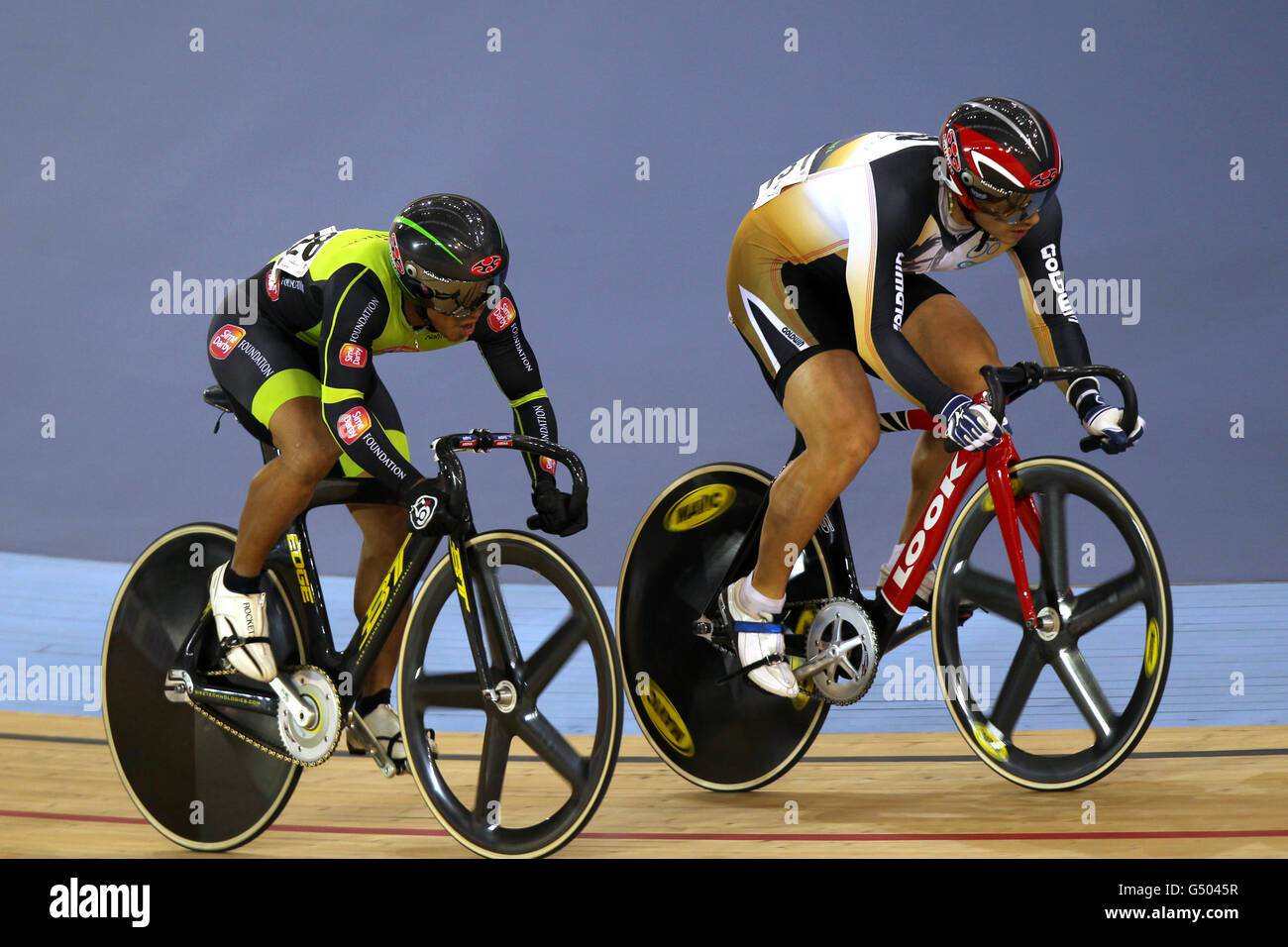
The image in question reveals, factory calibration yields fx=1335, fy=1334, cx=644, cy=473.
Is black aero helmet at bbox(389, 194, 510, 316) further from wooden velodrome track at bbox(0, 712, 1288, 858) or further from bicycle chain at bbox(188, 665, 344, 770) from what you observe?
wooden velodrome track at bbox(0, 712, 1288, 858)

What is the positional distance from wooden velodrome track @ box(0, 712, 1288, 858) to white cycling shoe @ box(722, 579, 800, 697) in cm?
27

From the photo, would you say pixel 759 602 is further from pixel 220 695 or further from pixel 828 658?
pixel 220 695

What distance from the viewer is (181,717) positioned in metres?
2.93

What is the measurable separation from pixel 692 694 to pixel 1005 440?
0.97 m

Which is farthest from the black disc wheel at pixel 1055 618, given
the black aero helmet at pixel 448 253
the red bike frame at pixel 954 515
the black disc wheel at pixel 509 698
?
the black aero helmet at pixel 448 253

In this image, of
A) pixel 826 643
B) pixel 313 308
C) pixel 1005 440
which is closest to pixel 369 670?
pixel 313 308

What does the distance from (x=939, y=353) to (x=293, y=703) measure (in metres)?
1.55

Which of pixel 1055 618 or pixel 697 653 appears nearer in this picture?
pixel 1055 618

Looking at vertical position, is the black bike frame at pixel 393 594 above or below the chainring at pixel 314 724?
above

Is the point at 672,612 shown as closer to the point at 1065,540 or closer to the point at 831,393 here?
the point at 831,393

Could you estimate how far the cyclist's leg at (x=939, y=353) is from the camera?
9.45 ft

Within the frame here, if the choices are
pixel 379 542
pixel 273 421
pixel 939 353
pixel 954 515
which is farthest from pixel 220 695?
pixel 939 353

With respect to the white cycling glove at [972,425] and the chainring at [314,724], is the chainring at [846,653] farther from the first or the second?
the chainring at [314,724]

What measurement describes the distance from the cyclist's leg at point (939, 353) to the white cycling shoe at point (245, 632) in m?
1.35
